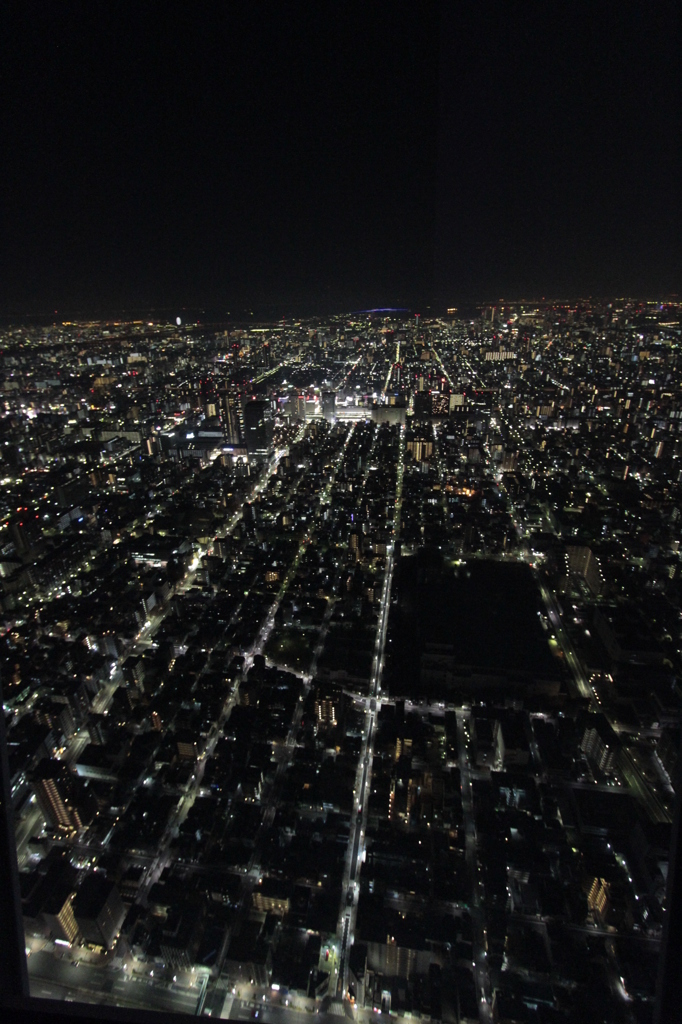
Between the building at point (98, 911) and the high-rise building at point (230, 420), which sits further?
the high-rise building at point (230, 420)

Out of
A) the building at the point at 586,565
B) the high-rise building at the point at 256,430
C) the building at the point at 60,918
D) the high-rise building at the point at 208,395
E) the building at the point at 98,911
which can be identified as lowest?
the building at the point at 98,911

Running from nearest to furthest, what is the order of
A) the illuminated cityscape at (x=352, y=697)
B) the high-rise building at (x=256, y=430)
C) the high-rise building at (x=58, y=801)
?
the illuminated cityscape at (x=352, y=697), the high-rise building at (x=58, y=801), the high-rise building at (x=256, y=430)

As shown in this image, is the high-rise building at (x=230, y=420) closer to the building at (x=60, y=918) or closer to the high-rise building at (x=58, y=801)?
the high-rise building at (x=58, y=801)

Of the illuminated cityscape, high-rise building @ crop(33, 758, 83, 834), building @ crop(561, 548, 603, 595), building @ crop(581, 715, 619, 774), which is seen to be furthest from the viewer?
building @ crop(561, 548, 603, 595)

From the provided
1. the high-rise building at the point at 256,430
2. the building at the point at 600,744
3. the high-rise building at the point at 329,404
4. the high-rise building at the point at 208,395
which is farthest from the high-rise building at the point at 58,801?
the high-rise building at the point at 329,404

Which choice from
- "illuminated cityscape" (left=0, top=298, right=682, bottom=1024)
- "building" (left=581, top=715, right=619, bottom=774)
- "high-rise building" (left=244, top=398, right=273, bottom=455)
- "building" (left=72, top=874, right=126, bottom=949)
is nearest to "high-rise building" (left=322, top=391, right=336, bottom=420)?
"high-rise building" (left=244, top=398, right=273, bottom=455)

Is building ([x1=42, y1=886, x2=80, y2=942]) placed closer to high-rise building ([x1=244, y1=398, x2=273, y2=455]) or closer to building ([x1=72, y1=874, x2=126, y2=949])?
building ([x1=72, y1=874, x2=126, y2=949])

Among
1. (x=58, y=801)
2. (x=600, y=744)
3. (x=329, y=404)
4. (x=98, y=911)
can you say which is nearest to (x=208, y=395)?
(x=329, y=404)
